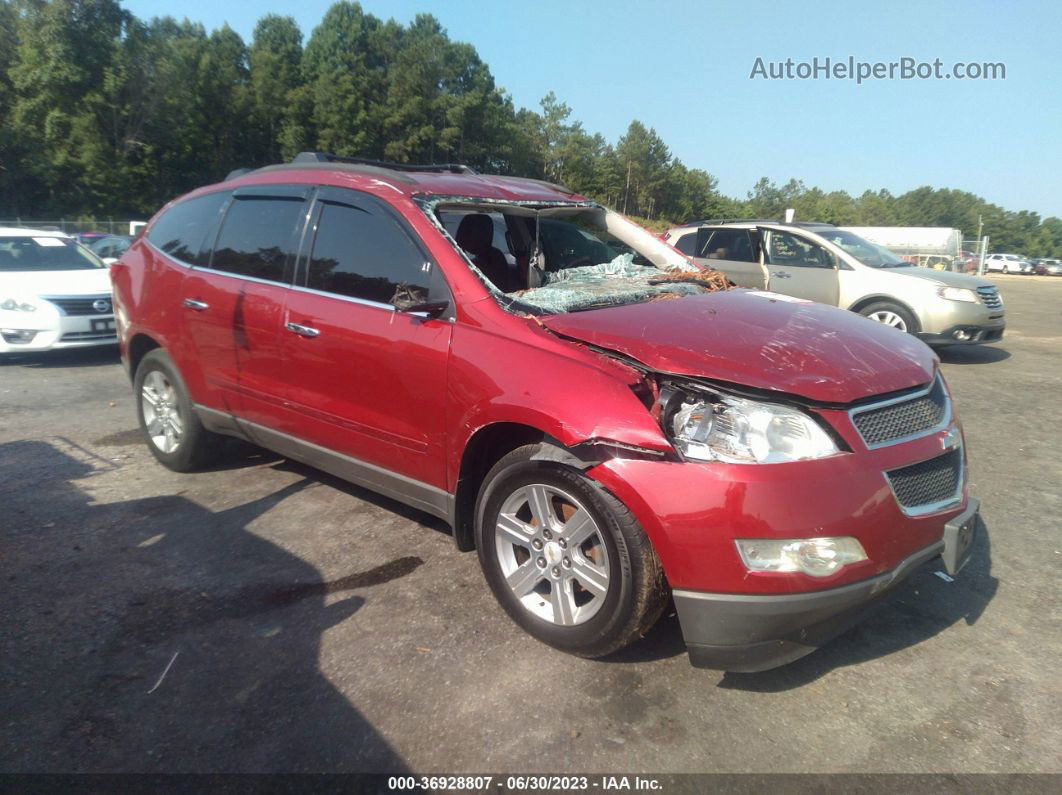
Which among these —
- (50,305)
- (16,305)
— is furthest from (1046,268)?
(16,305)

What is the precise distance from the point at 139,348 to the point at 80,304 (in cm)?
441

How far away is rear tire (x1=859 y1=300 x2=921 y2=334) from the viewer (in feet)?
31.3

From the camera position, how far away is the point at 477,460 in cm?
334

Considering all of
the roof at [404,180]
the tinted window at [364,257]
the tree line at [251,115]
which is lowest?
the tinted window at [364,257]

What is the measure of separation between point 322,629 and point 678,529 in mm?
1630

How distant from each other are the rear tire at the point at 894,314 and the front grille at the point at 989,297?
0.93m

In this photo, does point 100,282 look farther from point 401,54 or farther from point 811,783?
point 401,54

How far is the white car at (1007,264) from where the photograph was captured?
6044 cm

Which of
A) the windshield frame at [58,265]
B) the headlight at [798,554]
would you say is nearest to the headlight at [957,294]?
the headlight at [798,554]

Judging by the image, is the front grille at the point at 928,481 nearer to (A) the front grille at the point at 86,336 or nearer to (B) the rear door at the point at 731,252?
(B) the rear door at the point at 731,252

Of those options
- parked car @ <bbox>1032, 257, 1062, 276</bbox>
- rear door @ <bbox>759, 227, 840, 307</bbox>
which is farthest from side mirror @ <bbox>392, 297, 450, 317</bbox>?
parked car @ <bbox>1032, 257, 1062, 276</bbox>

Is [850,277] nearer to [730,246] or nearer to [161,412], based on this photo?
[730,246]

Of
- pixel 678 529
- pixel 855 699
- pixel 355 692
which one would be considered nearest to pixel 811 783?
pixel 855 699

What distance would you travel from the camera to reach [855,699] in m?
2.76
